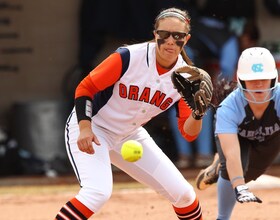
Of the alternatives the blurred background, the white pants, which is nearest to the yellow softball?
the white pants

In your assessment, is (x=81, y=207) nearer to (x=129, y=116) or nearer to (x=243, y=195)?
(x=129, y=116)

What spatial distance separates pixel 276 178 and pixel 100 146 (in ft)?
15.4

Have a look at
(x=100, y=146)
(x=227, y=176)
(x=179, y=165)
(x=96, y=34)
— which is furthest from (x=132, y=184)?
(x=100, y=146)

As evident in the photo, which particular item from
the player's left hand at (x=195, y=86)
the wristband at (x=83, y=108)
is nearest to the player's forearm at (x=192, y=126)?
the player's left hand at (x=195, y=86)

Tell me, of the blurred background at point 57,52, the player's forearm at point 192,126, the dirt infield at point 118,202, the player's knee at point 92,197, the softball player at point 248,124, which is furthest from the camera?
the blurred background at point 57,52

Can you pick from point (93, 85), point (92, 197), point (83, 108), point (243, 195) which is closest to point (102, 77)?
point (93, 85)

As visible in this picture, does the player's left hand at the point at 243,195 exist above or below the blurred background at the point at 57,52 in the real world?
above

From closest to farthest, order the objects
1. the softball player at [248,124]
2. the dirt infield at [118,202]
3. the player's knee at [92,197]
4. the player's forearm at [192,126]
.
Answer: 1. the player's knee at [92,197]
2. the player's forearm at [192,126]
3. the softball player at [248,124]
4. the dirt infield at [118,202]

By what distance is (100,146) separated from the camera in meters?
6.06

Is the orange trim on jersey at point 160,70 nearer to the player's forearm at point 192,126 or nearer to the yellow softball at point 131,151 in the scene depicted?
the player's forearm at point 192,126

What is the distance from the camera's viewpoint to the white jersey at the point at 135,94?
20.0 ft

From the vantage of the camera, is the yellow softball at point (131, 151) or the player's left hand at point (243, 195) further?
the yellow softball at point (131, 151)

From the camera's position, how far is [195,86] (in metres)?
5.96

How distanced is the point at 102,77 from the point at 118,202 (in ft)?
11.7
